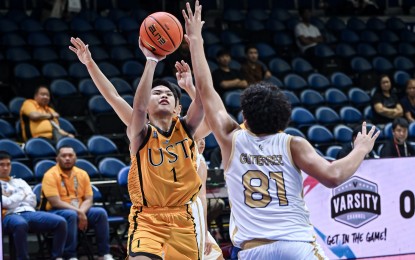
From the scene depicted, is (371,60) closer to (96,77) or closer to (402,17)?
(402,17)

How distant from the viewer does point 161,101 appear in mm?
6320

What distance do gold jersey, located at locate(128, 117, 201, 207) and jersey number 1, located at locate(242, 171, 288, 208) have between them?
1402 millimetres

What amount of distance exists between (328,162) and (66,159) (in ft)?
20.4

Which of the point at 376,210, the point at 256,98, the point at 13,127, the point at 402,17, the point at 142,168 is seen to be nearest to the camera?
the point at 256,98

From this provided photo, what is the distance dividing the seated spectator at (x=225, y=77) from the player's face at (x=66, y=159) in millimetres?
4434

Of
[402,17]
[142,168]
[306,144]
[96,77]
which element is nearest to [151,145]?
[142,168]

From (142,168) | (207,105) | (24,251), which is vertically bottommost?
(24,251)

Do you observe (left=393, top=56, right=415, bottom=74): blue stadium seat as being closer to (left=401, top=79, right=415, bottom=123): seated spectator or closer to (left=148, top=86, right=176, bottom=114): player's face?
(left=401, top=79, right=415, bottom=123): seated spectator

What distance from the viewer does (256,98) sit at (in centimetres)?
471

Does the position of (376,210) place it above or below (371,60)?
below

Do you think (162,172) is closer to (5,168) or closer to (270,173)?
(270,173)

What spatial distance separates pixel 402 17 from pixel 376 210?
11.2 metres

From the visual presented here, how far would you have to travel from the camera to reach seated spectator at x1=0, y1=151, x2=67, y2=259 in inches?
380

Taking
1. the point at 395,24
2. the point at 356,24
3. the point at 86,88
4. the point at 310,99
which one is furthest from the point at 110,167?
the point at 395,24
